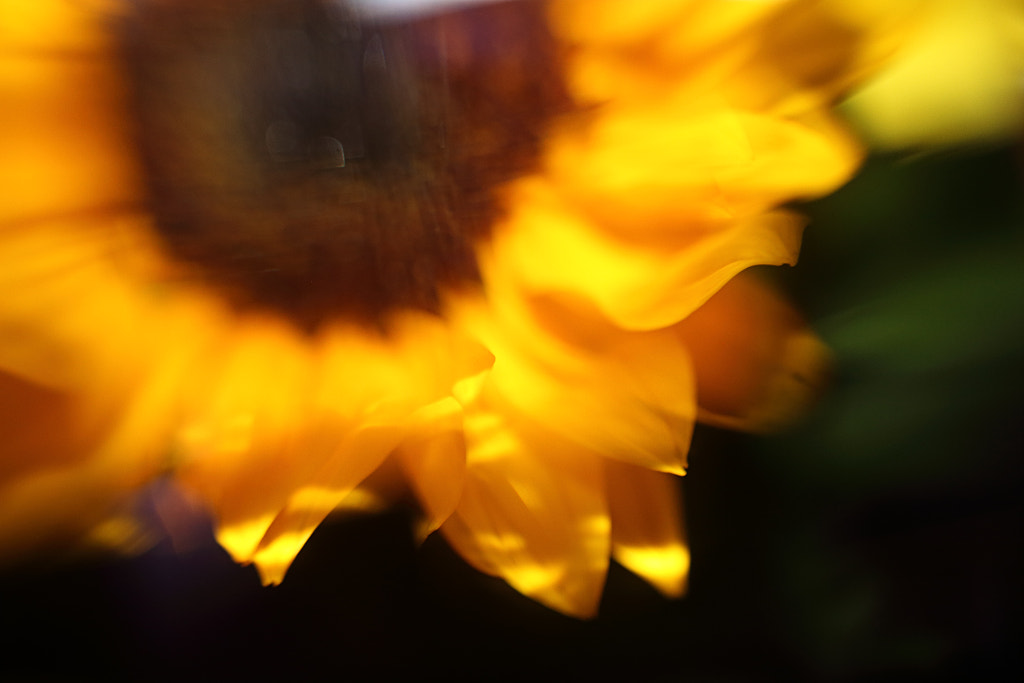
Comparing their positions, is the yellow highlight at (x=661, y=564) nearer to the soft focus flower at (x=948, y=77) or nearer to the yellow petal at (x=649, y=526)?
the yellow petal at (x=649, y=526)

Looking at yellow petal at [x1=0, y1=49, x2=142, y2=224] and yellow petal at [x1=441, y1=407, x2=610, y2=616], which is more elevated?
yellow petal at [x1=0, y1=49, x2=142, y2=224]

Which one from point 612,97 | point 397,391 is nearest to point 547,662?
point 397,391

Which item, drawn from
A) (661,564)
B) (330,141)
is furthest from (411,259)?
(661,564)

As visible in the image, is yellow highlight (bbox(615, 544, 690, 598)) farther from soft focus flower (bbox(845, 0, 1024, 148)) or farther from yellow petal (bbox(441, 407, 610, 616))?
soft focus flower (bbox(845, 0, 1024, 148))

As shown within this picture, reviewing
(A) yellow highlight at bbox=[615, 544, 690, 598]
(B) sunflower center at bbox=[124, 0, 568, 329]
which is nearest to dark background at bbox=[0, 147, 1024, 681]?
(A) yellow highlight at bbox=[615, 544, 690, 598]

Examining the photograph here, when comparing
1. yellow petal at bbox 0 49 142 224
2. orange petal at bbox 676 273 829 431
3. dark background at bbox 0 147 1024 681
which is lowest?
dark background at bbox 0 147 1024 681

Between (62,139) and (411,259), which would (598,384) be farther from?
(62,139)

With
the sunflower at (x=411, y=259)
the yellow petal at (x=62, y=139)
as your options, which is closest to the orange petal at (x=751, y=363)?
the sunflower at (x=411, y=259)

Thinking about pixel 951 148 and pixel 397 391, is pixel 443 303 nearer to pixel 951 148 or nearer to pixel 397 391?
pixel 397 391

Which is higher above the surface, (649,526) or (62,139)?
(62,139)
